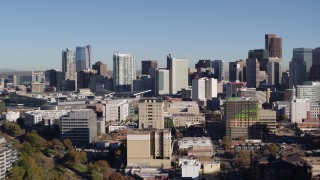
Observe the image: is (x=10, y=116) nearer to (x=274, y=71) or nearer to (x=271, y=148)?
(x=271, y=148)

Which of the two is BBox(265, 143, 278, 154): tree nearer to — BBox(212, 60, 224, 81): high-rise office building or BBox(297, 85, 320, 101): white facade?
BBox(297, 85, 320, 101): white facade

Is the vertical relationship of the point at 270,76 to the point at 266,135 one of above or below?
above

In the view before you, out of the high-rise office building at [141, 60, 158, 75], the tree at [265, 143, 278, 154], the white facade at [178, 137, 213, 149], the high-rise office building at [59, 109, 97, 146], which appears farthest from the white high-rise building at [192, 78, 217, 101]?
the tree at [265, 143, 278, 154]

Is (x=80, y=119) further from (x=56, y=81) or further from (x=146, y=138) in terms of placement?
(x=56, y=81)

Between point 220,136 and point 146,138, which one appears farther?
point 220,136

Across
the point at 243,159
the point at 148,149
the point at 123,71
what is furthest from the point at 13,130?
the point at 123,71

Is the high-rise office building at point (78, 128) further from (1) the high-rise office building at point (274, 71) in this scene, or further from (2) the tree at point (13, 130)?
(1) the high-rise office building at point (274, 71)

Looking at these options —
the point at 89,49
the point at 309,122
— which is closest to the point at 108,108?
the point at 309,122

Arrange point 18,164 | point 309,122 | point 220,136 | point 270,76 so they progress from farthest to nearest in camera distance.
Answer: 1. point 270,76
2. point 309,122
3. point 220,136
4. point 18,164
